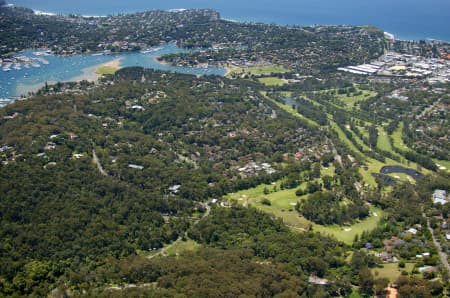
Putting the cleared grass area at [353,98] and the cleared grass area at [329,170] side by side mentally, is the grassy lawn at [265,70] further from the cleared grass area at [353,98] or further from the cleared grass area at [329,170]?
the cleared grass area at [329,170]

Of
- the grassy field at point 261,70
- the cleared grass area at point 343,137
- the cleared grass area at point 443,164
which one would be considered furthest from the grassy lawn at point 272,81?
the cleared grass area at point 443,164

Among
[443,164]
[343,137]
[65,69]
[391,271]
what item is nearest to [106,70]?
[65,69]

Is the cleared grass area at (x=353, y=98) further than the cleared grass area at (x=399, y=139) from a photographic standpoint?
Yes

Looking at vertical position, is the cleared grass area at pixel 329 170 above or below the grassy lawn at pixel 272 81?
below

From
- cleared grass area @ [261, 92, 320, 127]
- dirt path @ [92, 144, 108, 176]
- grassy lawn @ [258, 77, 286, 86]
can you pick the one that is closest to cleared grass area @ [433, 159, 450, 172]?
cleared grass area @ [261, 92, 320, 127]

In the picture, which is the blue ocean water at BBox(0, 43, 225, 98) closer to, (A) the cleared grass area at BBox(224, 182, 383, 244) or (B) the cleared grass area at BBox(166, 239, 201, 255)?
(A) the cleared grass area at BBox(224, 182, 383, 244)

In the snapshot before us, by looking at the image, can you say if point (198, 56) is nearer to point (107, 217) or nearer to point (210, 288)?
point (107, 217)

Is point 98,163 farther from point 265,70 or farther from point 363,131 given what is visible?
point 265,70
